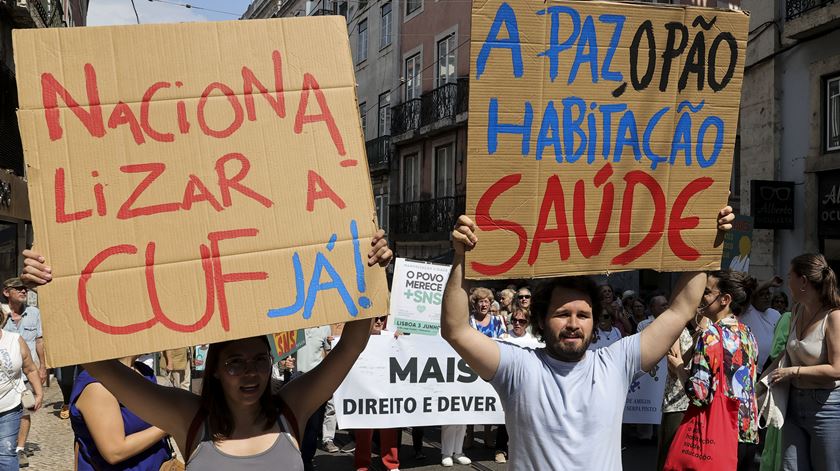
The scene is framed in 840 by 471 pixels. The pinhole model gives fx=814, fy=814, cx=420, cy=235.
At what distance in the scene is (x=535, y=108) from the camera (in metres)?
2.89

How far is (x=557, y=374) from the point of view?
293 cm

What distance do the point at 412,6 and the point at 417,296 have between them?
78.2 ft

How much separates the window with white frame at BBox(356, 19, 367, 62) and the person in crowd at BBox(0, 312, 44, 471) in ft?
96.8

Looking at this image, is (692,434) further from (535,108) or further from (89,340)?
(89,340)

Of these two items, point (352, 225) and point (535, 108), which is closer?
point (352, 225)

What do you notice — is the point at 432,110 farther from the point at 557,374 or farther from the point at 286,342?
the point at 557,374

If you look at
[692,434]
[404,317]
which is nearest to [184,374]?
[404,317]

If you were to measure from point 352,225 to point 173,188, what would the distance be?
564 mm

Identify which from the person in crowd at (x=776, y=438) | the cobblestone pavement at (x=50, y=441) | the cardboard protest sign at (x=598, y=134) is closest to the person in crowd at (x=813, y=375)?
the person in crowd at (x=776, y=438)

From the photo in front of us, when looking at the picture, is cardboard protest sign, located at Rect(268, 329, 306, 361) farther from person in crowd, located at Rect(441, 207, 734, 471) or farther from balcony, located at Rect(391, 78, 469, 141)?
balcony, located at Rect(391, 78, 469, 141)

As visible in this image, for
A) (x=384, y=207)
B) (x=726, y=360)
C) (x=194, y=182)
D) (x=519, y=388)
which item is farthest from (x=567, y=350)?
(x=384, y=207)

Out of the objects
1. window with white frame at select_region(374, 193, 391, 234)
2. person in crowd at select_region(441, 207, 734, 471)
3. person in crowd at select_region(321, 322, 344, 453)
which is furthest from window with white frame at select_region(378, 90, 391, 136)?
person in crowd at select_region(441, 207, 734, 471)

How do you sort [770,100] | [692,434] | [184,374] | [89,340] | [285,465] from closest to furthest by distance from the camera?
[89,340], [285,465], [692,434], [184,374], [770,100]

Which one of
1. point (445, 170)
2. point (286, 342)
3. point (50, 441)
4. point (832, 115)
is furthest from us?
point (445, 170)
